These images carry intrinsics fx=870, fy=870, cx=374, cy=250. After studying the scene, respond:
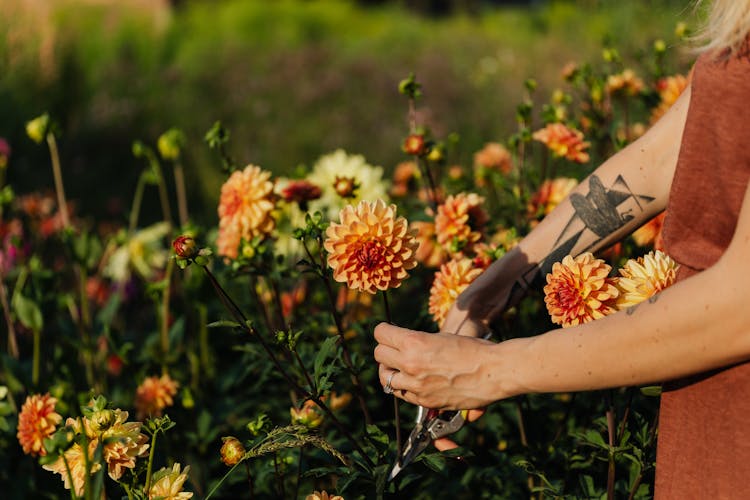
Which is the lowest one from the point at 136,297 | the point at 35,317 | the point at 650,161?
the point at 136,297

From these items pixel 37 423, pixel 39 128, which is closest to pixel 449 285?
pixel 37 423

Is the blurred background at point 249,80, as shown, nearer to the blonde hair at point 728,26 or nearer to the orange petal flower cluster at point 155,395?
the orange petal flower cluster at point 155,395

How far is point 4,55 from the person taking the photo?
445cm

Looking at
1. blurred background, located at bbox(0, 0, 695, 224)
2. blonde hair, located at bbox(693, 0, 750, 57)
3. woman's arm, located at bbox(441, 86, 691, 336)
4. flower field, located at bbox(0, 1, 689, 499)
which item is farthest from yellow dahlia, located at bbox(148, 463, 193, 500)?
blurred background, located at bbox(0, 0, 695, 224)

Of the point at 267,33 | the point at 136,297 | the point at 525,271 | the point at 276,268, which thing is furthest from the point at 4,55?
the point at 267,33

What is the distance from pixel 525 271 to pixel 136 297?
1.86 meters

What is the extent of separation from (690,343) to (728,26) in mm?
362

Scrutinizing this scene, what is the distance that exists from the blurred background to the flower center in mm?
2561

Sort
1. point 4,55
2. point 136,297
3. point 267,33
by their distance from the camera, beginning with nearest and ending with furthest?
1. point 136,297
2. point 4,55
3. point 267,33

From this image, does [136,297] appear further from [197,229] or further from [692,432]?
[692,432]

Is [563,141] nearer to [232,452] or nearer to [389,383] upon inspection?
[389,383]

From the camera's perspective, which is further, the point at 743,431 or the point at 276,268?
the point at 276,268

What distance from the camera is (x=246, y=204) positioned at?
A: 1.58 m

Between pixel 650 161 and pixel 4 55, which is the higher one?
pixel 650 161
